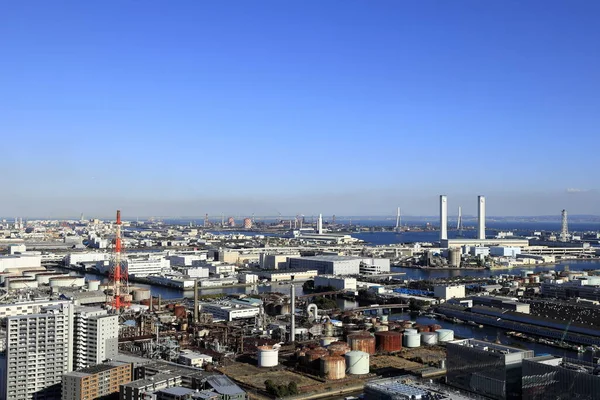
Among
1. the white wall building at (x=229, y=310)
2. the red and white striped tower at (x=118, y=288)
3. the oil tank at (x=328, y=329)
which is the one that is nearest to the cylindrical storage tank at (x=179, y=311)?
the white wall building at (x=229, y=310)

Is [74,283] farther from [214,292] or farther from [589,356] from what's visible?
[589,356]

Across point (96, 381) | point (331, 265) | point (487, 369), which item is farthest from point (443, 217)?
point (96, 381)

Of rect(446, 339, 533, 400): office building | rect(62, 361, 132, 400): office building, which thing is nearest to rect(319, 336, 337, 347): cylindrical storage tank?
rect(446, 339, 533, 400): office building

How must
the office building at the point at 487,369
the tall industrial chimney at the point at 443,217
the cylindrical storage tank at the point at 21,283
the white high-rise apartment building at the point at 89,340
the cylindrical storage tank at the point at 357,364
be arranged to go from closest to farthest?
the office building at the point at 487,369
the white high-rise apartment building at the point at 89,340
the cylindrical storage tank at the point at 357,364
the cylindrical storage tank at the point at 21,283
the tall industrial chimney at the point at 443,217

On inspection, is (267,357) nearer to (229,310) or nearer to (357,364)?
(357,364)

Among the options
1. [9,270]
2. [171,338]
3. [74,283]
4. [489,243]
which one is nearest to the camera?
[171,338]

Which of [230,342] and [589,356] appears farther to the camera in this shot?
[230,342]

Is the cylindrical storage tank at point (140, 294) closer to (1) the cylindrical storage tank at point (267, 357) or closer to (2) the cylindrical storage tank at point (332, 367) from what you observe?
(1) the cylindrical storage tank at point (267, 357)

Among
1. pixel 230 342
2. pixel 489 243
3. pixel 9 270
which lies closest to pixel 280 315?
pixel 230 342
